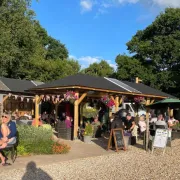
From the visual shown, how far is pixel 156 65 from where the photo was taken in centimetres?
3816

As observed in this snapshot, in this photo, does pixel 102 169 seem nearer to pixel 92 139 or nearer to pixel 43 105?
pixel 92 139

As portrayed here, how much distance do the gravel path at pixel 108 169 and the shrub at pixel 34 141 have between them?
4.79ft

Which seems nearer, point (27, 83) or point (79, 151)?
point (79, 151)

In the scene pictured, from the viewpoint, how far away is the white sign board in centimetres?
1099

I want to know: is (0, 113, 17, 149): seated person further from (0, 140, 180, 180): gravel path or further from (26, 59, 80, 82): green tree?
(26, 59, 80, 82): green tree

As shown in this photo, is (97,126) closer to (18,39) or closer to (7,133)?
(7,133)

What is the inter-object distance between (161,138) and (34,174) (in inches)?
210

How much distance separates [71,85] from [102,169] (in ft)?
22.7

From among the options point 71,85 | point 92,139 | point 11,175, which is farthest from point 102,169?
point 71,85

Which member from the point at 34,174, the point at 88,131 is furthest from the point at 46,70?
the point at 34,174

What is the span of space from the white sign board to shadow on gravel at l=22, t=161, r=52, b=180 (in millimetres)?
4669

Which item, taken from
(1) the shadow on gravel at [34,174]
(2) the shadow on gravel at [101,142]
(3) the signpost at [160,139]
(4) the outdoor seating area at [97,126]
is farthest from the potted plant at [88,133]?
(1) the shadow on gravel at [34,174]

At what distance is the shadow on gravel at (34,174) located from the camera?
7000 millimetres

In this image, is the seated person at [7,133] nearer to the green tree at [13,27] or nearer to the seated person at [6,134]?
the seated person at [6,134]
